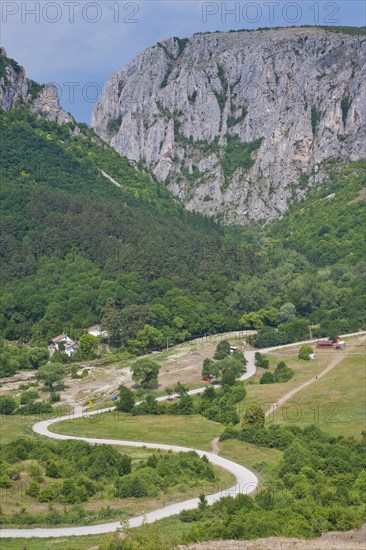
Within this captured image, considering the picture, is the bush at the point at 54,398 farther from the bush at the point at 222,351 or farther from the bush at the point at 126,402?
the bush at the point at 222,351

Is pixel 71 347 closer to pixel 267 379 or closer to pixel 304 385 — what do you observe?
pixel 267 379

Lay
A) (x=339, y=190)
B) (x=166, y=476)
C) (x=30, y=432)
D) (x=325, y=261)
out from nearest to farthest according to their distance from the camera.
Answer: (x=166, y=476) → (x=30, y=432) → (x=325, y=261) → (x=339, y=190)

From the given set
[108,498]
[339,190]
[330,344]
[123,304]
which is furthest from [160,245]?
[108,498]

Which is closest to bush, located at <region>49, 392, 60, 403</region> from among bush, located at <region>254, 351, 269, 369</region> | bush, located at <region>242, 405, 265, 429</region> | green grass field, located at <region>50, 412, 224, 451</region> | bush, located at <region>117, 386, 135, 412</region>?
bush, located at <region>117, 386, 135, 412</region>

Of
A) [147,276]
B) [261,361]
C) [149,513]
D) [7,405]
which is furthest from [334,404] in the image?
[147,276]

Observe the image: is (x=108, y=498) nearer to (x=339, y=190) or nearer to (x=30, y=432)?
(x=30, y=432)

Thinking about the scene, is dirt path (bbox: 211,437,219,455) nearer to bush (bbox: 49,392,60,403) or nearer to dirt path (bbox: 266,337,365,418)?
dirt path (bbox: 266,337,365,418)
